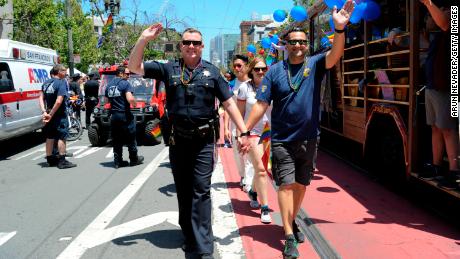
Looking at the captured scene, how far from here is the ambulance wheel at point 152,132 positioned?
1106 cm

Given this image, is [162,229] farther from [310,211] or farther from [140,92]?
[140,92]

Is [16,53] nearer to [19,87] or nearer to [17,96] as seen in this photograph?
[19,87]

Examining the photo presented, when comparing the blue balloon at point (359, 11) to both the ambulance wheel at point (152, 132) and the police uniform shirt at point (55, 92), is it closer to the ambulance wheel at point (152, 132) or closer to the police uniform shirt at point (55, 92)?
the police uniform shirt at point (55, 92)

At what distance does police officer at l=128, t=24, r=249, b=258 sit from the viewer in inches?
154

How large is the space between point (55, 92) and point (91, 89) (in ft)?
15.8

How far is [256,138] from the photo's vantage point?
17.2 feet

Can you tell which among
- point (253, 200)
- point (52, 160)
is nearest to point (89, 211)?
point (253, 200)

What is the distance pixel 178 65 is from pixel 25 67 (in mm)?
8240

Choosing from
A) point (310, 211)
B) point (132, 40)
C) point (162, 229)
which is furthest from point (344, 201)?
point (132, 40)

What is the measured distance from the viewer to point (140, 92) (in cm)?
1227

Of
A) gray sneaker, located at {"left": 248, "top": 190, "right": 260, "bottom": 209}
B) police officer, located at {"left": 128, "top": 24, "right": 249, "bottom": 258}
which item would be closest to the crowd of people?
police officer, located at {"left": 128, "top": 24, "right": 249, "bottom": 258}

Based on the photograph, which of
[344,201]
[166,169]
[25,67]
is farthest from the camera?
[25,67]

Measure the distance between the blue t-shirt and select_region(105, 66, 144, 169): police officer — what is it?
15.5 feet

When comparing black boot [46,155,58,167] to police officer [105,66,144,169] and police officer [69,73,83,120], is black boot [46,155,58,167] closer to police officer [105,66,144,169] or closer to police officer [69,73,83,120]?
police officer [105,66,144,169]
